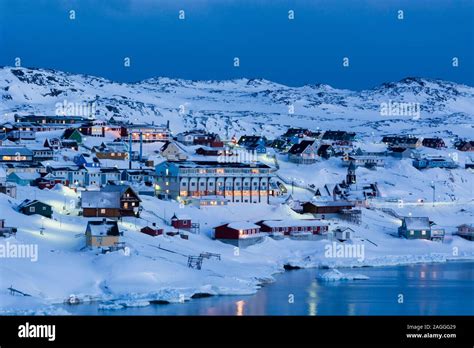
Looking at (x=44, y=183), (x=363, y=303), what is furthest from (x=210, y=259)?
(x=44, y=183)

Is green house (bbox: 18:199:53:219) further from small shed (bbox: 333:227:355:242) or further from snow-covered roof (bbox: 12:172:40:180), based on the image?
small shed (bbox: 333:227:355:242)

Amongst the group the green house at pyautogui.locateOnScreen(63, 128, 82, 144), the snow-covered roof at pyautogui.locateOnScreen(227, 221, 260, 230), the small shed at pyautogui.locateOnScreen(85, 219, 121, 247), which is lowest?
the snow-covered roof at pyautogui.locateOnScreen(227, 221, 260, 230)

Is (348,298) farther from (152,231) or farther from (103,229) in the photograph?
(152,231)

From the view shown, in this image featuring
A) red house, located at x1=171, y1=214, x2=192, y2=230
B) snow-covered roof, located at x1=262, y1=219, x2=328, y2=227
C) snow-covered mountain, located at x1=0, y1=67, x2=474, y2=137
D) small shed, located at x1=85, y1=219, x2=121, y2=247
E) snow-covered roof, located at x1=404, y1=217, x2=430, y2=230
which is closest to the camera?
small shed, located at x1=85, y1=219, x2=121, y2=247

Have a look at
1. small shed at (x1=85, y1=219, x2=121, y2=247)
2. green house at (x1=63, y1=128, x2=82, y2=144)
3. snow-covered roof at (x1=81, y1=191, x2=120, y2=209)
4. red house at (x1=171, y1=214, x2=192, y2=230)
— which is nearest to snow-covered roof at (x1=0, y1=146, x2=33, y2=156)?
green house at (x1=63, y1=128, x2=82, y2=144)

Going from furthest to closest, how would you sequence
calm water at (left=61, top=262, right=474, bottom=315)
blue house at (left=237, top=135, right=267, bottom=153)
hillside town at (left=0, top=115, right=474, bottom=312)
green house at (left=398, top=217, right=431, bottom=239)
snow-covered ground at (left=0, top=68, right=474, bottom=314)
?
blue house at (left=237, top=135, right=267, bottom=153) → green house at (left=398, top=217, right=431, bottom=239) → hillside town at (left=0, top=115, right=474, bottom=312) → snow-covered ground at (left=0, top=68, right=474, bottom=314) → calm water at (left=61, top=262, right=474, bottom=315)
